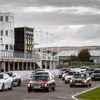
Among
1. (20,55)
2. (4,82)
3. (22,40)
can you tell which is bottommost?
(4,82)

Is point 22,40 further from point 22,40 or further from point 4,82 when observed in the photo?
point 4,82

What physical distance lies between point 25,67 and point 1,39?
12.7 meters

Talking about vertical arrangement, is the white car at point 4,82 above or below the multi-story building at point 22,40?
below

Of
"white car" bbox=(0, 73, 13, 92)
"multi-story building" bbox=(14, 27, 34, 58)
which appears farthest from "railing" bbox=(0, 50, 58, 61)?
"white car" bbox=(0, 73, 13, 92)

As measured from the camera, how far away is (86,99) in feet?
66.9

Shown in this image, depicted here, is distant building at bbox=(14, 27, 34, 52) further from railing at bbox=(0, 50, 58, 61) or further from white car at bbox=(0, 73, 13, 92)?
white car at bbox=(0, 73, 13, 92)

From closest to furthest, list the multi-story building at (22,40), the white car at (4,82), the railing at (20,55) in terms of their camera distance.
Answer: the white car at (4,82), the railing at (20,55), the multi-story building at (22,40)

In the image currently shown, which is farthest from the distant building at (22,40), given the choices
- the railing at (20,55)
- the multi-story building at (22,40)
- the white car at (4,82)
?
the white car at (4,82)

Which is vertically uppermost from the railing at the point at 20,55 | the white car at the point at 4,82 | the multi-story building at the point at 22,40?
the multi-story building at the point at 22,40

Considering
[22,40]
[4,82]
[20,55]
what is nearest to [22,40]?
[22,40]

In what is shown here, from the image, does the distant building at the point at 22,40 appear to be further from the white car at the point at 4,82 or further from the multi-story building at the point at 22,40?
the white car at the point at 4,82

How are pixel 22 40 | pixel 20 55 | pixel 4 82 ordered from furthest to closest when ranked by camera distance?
pixel 22 40 → pixel 20 55 → pixel 4 82

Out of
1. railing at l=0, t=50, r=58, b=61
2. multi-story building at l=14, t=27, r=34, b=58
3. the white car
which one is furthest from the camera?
multi-story building at l=14, t=27, r=34, b=58

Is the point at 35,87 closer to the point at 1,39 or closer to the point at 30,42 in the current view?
the point at 1,39
